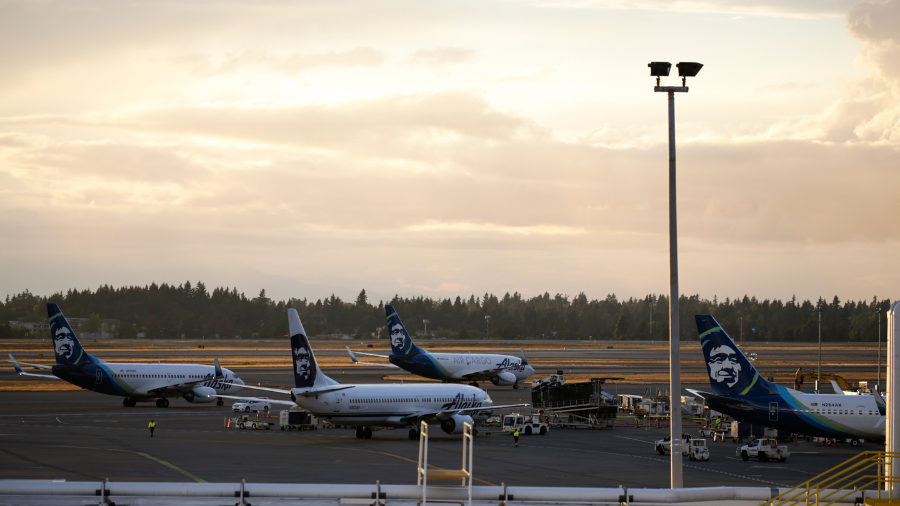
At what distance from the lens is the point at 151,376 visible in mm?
79188

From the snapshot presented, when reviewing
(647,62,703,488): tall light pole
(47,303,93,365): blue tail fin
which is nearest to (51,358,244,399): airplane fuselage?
(47,303,93,365): blue tail fin

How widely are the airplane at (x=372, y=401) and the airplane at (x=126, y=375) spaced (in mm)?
25244

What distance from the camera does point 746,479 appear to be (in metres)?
40.0

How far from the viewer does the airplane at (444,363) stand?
316 feet

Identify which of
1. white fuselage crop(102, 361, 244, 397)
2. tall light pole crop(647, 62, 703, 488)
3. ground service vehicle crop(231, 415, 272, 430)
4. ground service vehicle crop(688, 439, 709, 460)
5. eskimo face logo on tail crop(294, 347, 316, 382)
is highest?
tall light pole crop(647, 62, 703, 488)

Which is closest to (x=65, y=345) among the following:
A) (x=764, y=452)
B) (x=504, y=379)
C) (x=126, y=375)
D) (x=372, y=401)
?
(x=126, y=375)

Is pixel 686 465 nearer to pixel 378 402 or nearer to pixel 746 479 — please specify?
pixel 746 479

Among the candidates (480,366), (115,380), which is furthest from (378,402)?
(480,366)

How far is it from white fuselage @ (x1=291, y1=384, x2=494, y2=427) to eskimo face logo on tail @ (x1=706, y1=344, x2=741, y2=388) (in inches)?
643

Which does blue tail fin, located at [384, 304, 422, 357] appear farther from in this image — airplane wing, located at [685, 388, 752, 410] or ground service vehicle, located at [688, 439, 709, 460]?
ground service vehicle, located at [688, 439, 709, 460]

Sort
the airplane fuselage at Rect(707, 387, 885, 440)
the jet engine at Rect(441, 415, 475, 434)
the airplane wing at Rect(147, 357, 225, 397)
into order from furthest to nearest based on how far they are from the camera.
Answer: the airplane wing at Rect(147, 357, 225, 397) < the jet engine at Rect(441, 415, 475, 434) < the airplane fuselage at Rect(707, 387, 885, 440)

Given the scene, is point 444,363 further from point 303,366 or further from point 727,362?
point 727,362

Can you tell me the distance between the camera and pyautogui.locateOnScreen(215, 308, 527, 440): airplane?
54.2 m

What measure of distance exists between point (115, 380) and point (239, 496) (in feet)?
197
